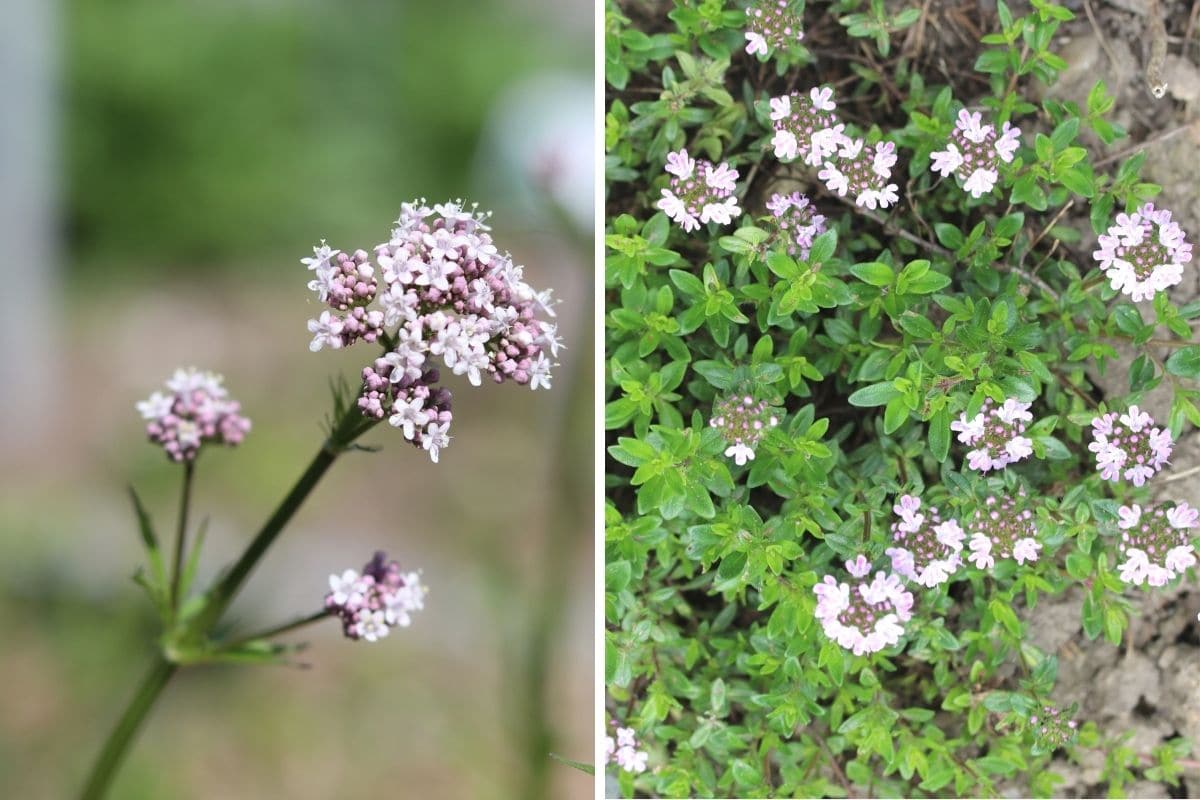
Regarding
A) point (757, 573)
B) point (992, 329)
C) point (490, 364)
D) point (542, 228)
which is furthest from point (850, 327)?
point (490, 364)

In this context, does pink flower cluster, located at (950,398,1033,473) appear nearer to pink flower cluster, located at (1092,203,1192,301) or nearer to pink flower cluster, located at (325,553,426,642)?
pink flower cluster, located at (1092,203,1192,301)

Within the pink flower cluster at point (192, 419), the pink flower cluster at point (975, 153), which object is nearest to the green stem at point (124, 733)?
the pink flower cluster at point (192, 419)

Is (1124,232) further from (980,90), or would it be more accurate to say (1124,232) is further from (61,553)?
(61,553)

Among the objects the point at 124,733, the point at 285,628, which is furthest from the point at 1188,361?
the point at 124,733

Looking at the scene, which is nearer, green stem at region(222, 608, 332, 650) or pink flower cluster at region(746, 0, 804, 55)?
green stem at region(222, 608, 332, 650)

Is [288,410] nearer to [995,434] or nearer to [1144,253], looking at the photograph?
[995,434]

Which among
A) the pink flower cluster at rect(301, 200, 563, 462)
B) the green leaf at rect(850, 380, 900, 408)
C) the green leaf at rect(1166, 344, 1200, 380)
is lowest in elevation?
the green leaf at rect(850, 380, 900, 408)

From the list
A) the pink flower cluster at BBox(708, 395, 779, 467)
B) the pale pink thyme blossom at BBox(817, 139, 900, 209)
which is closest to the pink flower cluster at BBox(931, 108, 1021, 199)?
the pale pink thyme blossom at BBox(817, 139, 900, 209)
